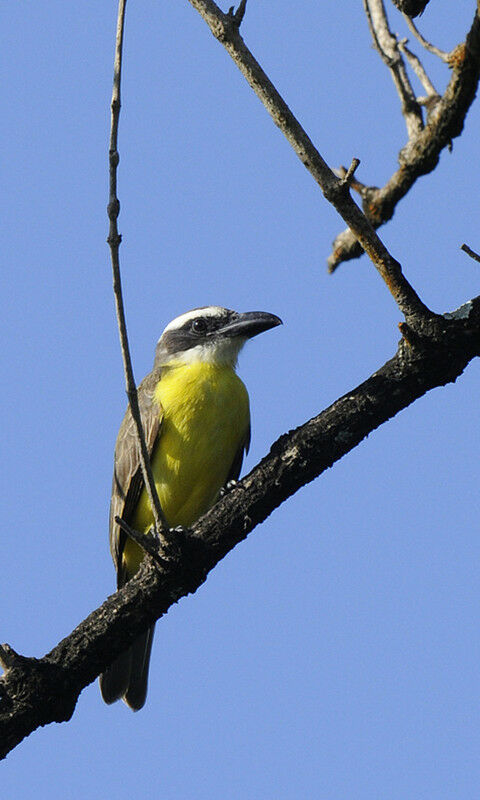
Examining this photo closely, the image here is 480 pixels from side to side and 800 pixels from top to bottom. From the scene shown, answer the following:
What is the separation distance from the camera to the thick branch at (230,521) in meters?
4.48

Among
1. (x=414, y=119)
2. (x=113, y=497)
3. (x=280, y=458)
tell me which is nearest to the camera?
(x=280, y=458)

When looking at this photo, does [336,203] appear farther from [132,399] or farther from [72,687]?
[72,687]

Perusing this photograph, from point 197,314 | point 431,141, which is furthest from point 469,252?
point 197,314

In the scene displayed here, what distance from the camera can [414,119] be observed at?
670 centimetres

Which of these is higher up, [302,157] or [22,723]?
[302,157]

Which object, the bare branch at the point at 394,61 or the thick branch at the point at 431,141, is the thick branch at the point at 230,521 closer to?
the thick branch at the point at 431,141

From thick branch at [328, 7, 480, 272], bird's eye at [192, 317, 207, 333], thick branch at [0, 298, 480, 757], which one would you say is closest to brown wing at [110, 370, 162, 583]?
bird's eye at [192, 317, 207, 333]

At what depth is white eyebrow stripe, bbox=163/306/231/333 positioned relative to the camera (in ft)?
24.9

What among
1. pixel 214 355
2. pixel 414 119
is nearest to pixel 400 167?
pixel 414 119

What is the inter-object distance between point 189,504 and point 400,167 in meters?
2.63

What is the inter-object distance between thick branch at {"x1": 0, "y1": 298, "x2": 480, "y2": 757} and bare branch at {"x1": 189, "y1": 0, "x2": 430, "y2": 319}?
48 cm

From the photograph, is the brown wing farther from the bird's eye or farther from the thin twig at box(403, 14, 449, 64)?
the thin twig at box(403, 14, 449, 64)

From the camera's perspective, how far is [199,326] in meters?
7.54

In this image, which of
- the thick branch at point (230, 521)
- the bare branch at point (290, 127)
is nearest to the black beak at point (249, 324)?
the thick branch at point (230, 521)
